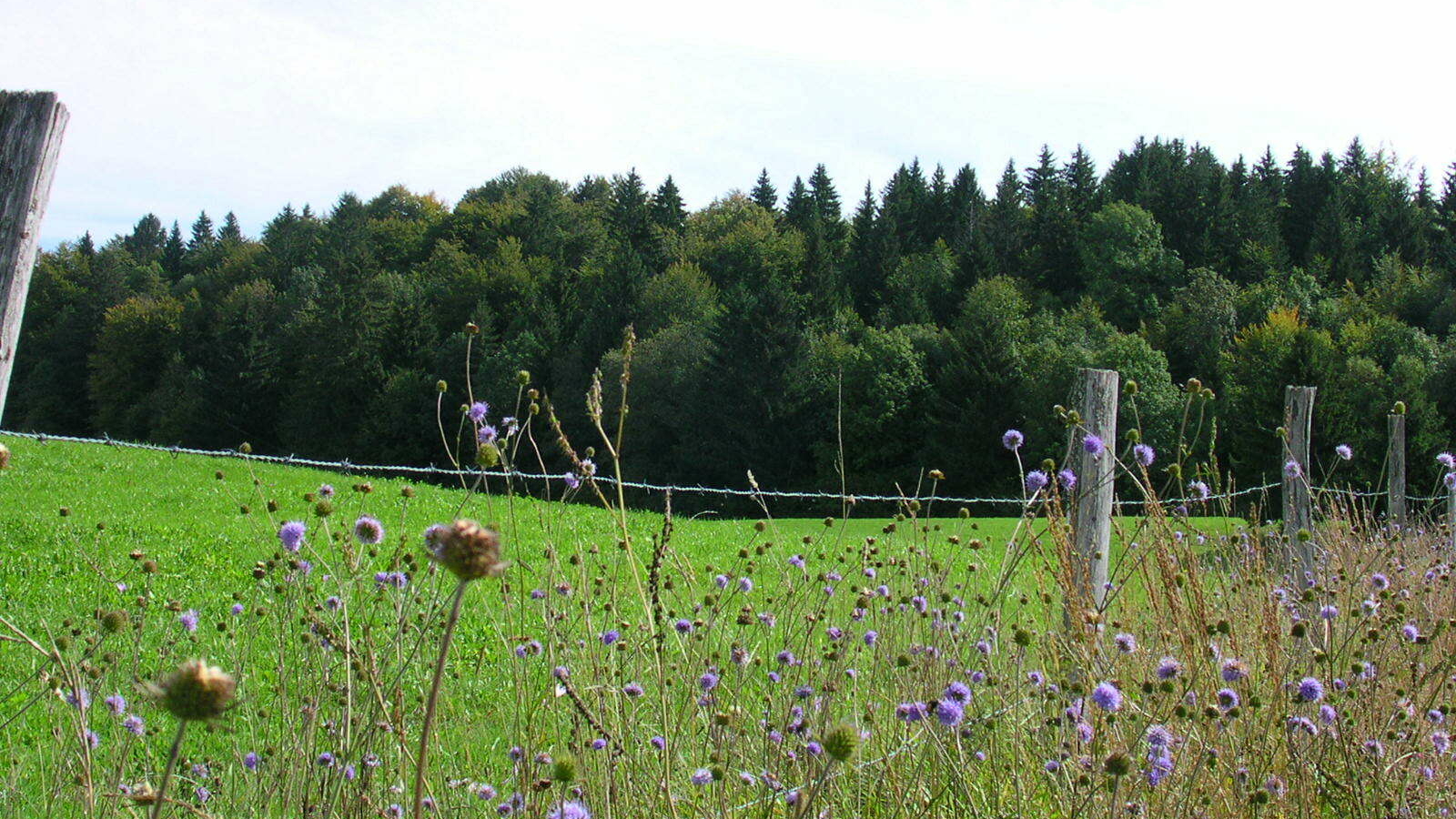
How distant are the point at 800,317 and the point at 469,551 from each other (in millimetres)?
44683

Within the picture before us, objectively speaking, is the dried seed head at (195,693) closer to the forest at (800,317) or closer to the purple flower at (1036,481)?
the purple flower at (1036,481)

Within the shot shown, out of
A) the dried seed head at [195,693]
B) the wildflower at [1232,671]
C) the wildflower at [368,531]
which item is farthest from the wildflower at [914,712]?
the dried seed head at [195,693]

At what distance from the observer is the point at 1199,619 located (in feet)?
7.53

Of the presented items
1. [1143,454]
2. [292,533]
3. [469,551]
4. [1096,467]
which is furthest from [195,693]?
[1096,467]

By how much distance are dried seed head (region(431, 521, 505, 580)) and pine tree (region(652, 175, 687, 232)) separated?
5871cm

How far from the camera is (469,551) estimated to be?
778 mm

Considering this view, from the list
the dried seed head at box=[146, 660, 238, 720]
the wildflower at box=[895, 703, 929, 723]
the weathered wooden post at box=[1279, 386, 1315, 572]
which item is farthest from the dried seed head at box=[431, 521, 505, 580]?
the weathered wooden post at box=[1279, 386, 1315, 572]

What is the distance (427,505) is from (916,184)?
4969 cm

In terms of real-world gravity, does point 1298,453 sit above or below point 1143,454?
above

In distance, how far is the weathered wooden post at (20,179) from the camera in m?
2.29

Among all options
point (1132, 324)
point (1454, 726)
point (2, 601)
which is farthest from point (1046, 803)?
point (1132, 324)

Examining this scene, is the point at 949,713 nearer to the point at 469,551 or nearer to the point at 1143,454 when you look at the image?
the point at 469,551

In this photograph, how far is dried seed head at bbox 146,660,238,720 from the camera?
2.21 ft

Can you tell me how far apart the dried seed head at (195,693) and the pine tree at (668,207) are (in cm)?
5880
